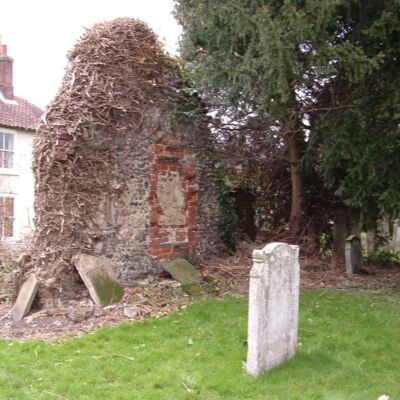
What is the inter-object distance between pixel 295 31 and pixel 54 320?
5242 mm

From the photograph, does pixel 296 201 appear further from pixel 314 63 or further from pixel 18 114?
pixel 18 114

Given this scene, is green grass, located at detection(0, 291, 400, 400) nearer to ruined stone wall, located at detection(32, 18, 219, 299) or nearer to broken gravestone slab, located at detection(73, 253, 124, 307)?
broken gravestone slab, located at detection(73, 253, 124, 307)

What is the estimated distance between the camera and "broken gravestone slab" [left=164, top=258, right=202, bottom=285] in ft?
30.0

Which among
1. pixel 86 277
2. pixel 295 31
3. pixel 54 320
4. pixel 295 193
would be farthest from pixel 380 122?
pixel 54 320

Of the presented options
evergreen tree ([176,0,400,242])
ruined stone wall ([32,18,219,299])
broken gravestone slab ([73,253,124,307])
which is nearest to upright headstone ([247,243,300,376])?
evergreen tree ([176,0,400,242])

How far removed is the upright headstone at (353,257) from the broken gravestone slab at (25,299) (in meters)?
6.67

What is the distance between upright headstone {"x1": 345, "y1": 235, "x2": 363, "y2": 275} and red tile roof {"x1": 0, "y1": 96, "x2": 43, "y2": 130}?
14.6 m

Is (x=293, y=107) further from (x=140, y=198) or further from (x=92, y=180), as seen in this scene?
(x=92, y=180)

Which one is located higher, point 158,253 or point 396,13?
point 396,13

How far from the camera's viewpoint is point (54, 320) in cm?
738

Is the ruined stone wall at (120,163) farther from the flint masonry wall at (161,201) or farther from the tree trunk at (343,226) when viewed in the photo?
the tree trunk at (343,226)

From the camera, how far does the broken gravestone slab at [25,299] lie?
25.1 feet

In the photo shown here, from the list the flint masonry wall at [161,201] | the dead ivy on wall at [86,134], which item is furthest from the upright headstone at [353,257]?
the dead ivy on wall at [86,134]

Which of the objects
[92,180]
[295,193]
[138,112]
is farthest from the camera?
[295,193]
